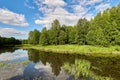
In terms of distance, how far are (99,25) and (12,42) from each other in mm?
94823

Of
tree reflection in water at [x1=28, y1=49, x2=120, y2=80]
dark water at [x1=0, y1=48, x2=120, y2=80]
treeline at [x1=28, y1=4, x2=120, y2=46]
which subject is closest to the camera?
tree reflection in water at [x1=28, y1=49, x2=120, y2=80]

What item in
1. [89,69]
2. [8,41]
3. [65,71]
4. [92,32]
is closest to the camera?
[65,71]

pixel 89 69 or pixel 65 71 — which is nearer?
pixel 65 71

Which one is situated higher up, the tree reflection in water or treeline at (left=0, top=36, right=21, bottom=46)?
treeline at (left=0, top=36, right=21, bottom=46)

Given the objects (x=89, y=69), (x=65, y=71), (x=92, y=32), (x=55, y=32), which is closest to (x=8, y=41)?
(x=55, y=32)

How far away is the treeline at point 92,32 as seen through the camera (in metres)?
54.8

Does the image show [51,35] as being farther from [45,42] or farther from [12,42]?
[12,42]

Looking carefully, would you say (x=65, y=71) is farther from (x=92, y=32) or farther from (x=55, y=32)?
(x=55, y=32)

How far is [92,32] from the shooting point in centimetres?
6619

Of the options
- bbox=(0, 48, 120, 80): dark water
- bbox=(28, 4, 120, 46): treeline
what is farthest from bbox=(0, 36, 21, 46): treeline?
bbox=(0, 48, 120, 80): dark water

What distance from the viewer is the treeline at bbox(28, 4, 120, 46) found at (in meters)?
54.8

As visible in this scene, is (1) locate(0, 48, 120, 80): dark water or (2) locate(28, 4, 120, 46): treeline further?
(2) locate(28, 4, 120, 46): treeline

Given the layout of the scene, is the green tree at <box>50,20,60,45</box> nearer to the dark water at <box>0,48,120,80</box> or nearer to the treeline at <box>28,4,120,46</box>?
the treeline at <box>28,4,120,46</box>

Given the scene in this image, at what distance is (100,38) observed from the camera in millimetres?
58219
